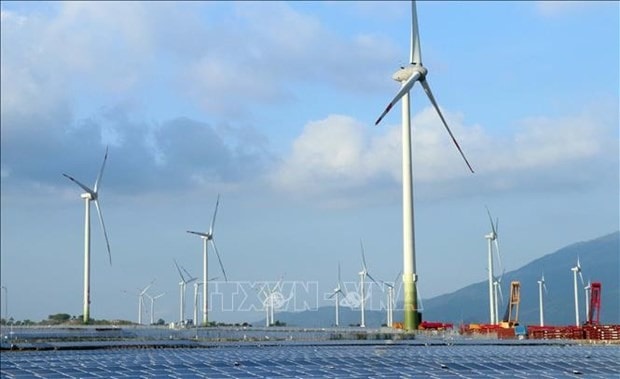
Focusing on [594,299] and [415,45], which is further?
[594,299]

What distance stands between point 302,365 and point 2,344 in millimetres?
40645

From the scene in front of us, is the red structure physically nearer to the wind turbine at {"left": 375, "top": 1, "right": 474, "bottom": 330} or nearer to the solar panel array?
the wind turbine at {"left": 375, "top": 1, "right": 474, "bottom": 330}

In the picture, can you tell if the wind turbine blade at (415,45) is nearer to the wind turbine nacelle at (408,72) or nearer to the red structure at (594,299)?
the wind turbine nacelle at (408,72)

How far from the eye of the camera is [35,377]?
2029 inches

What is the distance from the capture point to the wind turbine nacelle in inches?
4943

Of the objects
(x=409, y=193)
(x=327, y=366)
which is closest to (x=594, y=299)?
(x=409, y=193)

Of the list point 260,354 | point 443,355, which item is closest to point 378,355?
point 443,355

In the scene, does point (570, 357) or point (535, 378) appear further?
point (570, 357)

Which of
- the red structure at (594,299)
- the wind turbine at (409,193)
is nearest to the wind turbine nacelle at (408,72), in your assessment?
the wind turbine at (409,193)

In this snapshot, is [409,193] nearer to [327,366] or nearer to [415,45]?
[415,45]

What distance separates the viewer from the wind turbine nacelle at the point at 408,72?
125562 mm

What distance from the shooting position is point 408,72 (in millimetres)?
127188

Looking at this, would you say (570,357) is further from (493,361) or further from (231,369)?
(231,369)

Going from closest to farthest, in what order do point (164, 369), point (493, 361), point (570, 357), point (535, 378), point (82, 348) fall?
point (535, 378)
point (164, 369)
point (493, 361)
point (570, 357)
point (82, 348)
